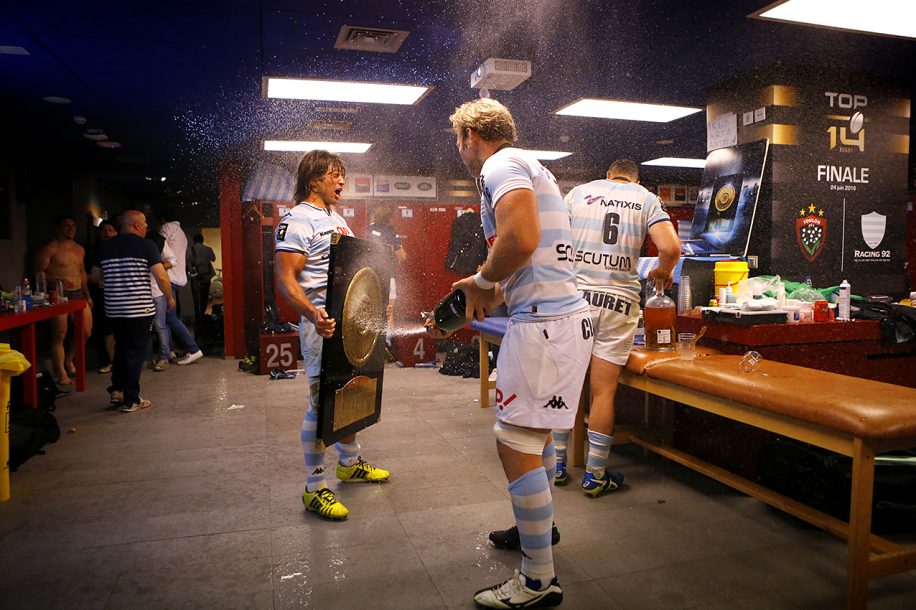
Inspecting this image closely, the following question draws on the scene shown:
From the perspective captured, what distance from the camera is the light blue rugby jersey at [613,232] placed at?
352 cm

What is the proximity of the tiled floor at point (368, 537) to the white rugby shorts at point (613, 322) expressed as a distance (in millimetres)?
806

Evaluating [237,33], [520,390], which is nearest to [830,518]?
[520,390]

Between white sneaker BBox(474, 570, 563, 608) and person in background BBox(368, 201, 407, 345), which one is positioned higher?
person in background BBox(368, 201, 407, 345)

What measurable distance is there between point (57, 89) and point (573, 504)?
21.2 feet

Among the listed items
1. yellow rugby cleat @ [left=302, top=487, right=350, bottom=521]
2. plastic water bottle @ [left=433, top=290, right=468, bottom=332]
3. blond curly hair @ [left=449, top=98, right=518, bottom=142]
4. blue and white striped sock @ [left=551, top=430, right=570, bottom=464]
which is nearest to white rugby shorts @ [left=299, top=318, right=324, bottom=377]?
yellow rugby cleat @ [left=302, top=487, right=350, bottom=521]

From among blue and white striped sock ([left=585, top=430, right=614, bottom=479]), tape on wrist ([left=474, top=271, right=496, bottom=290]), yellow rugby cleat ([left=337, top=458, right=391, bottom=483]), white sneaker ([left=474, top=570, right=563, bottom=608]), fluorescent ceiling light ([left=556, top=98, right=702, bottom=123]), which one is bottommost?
yellow rugby cleat ([left=337, top=458, right=391, bottom=483])

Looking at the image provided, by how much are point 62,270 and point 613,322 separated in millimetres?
6520

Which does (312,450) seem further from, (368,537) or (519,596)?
(519,596)

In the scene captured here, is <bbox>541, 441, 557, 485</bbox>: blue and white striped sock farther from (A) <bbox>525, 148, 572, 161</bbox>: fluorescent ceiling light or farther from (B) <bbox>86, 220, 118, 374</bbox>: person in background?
(A) <bbox>525, 148, 572, 161</bbox>: fluorescent ceiling light

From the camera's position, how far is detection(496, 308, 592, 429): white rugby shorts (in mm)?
2191

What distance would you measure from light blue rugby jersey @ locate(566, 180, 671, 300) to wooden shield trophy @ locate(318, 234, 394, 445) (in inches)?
45.3

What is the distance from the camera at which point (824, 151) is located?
539 centimetres

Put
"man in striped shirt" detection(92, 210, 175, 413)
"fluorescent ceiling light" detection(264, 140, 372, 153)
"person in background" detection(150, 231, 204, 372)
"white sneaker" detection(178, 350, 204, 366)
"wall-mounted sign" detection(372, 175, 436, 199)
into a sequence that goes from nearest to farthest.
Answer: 1. "man in striped shirt" detection(92, 210, 175, 413)
2. "person in background" detection(150, 231, 204, 372)
3. "white sneaker" detection(178, 350, 204, 366)
4. "fluorescent ceiling light" detection(264, 140, 372, 153)
5. "wall-mounted sign" detection(372, 175, 436, 199)

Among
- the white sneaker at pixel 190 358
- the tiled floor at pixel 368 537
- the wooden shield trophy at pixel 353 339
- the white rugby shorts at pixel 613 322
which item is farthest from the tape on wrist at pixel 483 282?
the white sneaker at pixel 190 358
